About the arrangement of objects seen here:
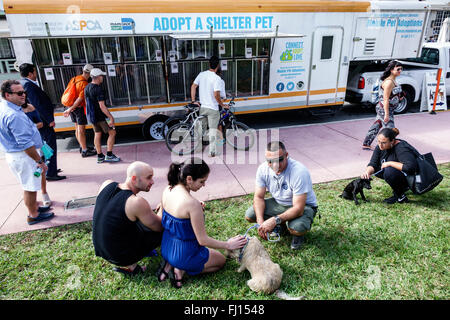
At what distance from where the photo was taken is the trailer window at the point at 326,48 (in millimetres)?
7855

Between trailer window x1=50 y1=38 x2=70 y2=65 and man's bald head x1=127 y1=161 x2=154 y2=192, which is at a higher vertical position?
trailer window x1=50 y1=38 x2=70 y2=65

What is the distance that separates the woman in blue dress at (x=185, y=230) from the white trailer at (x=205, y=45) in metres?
4.08

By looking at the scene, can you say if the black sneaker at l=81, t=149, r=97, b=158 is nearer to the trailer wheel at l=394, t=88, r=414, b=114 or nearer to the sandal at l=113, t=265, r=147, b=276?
the sandal at l=113, t=265, r=147, b=276

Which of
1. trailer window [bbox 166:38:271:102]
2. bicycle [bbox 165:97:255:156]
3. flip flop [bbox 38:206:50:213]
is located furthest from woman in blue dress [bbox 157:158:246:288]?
trailer window [bbox 166:38:271:102]

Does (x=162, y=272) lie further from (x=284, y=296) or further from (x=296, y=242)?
(x=296, y=242)

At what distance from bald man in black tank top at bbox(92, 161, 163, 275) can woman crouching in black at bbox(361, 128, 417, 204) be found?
310cm

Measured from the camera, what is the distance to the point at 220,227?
390 cm

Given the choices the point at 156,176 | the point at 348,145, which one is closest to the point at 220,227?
the point at 156,176

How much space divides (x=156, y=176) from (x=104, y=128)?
1.45m

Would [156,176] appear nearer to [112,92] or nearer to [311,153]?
[112,92]

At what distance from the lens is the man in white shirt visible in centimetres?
589

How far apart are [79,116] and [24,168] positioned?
2407 millimetres

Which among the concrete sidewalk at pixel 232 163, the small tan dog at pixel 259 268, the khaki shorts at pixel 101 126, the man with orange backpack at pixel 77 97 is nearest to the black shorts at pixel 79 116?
the man with orange backpack at pixel 77 97

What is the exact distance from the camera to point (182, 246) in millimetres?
2828
